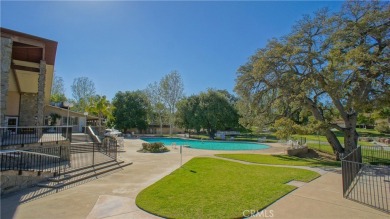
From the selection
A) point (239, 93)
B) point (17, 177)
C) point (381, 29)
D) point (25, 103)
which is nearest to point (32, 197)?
point (17, 177)

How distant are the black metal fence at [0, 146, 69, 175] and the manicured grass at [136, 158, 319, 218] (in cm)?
474

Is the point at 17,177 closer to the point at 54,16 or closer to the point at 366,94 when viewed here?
the point at 54,16

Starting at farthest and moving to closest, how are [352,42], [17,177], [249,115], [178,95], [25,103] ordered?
[178,95], [249,115], [25,103], [352,42], [17,177]

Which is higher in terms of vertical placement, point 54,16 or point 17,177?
point 54,16

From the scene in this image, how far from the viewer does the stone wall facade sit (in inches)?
675

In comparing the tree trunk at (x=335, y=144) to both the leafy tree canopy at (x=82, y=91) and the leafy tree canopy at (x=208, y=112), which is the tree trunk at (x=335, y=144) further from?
the leafy tree canopy at (x=82, y=91)

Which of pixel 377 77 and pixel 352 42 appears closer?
pixel 377 77

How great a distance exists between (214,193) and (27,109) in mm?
17712

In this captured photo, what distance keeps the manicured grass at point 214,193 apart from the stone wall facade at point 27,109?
14.5 meters

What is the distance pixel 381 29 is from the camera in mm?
14289

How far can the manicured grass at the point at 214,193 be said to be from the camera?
586 centimetres

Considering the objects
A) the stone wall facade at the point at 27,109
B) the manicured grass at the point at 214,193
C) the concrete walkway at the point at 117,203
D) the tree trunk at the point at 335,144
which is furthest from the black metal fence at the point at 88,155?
the tree trunk at the point at 335,144

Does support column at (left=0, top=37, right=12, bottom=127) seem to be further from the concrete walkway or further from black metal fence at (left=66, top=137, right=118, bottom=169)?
the concrete walkway

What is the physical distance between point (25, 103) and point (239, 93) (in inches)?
700
